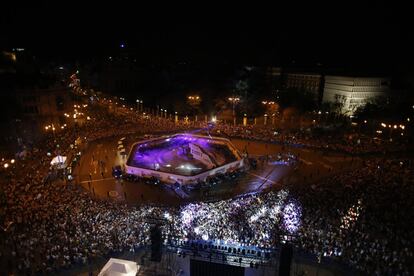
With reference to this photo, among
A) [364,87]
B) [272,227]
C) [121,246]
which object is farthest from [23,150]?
[364,87]

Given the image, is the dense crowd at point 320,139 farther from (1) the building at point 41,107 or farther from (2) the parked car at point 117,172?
(1) the building at point 41,107

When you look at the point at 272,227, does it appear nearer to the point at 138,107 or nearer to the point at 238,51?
the point at 138,107

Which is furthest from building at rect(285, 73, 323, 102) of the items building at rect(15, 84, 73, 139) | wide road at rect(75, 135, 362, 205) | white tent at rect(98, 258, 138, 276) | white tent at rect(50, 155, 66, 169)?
white tent at rect(98, 258, 138, 276)

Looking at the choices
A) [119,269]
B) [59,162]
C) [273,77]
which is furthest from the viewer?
[273,77]

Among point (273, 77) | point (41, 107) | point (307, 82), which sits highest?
point (273, 77)

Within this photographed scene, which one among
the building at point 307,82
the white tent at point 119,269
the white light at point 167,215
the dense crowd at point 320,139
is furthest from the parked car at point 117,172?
the building at point 307,82

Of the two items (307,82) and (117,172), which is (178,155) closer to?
(117,172)

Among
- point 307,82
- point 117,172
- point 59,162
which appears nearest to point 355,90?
point 307,82

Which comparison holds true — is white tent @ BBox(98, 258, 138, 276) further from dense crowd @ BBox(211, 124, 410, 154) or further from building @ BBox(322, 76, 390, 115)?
building @ BBox(322, 76, 390, 115)
